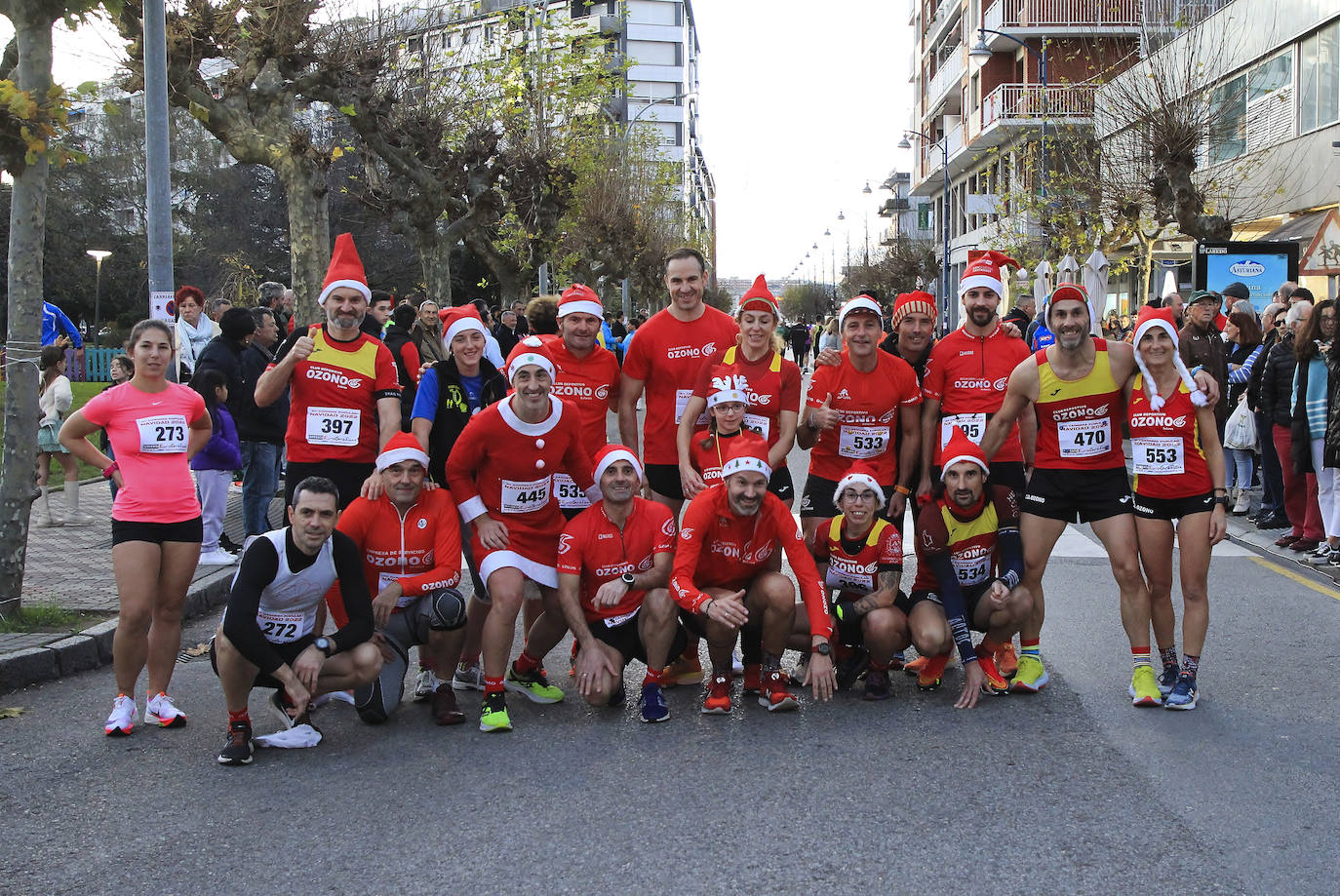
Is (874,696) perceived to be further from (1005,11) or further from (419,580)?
(1005,11)

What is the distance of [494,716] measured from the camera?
582 cm

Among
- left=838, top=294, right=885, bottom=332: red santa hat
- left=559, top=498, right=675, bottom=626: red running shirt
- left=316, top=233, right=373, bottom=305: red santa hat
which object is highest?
left=316, top=233, right=373, bottom=305: red santa hat

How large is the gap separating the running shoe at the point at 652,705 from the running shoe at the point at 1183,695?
2497mm

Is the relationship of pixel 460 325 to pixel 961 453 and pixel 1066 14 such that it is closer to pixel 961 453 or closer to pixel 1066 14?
pixel 961 453

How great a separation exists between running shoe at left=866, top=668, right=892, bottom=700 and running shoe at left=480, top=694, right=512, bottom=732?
6.20 ft

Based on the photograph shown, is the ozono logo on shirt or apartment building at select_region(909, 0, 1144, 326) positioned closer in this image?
the ozono logo on shirt

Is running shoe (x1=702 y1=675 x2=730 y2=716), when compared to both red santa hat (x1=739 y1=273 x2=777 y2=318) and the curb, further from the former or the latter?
the curb

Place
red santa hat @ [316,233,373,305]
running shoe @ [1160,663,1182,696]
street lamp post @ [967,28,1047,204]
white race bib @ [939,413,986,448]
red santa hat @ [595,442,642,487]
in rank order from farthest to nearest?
street lamp post @ [967,28,1047,204] → white race bib @ [939,413,986,448] → red santa hat @ [316,233,373,305] → red santa hat @ [595,442,642,487] → running shoe @ [1160,663,1182,696]

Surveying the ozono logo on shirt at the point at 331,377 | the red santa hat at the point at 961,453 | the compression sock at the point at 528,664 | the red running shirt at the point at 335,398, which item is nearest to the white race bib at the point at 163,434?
the red running shirt at the point at 335,398

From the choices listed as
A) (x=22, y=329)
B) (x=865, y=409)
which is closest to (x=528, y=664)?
(x=865, y=409)

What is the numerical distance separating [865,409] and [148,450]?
3862 mm

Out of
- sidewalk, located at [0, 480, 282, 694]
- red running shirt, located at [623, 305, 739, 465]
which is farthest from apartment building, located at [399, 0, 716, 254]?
red running shirt, located at [623, 305, 739, 465]

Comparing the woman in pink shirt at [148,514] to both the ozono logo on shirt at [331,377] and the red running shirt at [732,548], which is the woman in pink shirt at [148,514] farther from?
the red running shirt at [732,548]

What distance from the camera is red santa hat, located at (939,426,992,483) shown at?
630cm
